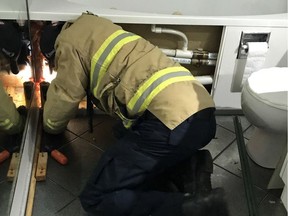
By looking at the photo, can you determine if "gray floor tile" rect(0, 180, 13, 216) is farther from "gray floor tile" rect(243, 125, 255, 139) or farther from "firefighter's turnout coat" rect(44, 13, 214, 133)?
"gray floor tile" rect(243, 125, 255, 139)

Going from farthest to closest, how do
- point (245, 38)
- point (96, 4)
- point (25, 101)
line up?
1. point (96, 4)
2. point (245, 38)
3. point (25, 101)

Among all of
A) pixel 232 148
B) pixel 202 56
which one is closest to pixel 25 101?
pixel 202 56

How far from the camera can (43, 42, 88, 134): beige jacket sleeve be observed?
137 centimetres

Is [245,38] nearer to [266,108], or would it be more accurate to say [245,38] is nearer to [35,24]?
[266,108]

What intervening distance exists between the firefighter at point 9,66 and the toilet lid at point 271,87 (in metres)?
0.86

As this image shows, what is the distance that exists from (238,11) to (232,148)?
99 cm

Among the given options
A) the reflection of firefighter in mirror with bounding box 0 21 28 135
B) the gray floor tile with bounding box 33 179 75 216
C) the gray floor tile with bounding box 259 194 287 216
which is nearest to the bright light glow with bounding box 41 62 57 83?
the reflection of firefighter in mirror with bounding box 0 21 28 135

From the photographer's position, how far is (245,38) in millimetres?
1725

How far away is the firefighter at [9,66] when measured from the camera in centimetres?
129

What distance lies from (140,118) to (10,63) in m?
0.55

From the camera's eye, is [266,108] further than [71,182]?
No

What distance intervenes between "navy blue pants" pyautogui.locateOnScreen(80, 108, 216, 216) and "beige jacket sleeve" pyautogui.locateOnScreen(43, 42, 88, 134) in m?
0.27

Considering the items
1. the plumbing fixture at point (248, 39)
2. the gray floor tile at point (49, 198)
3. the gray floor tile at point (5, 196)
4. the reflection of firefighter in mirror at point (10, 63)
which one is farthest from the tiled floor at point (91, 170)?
the plumbing fixture at point (248, 39)

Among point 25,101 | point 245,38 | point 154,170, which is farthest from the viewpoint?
point 245,38
